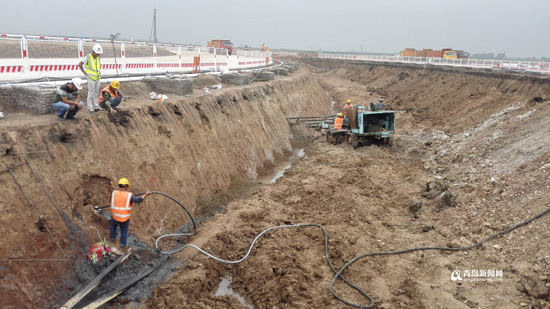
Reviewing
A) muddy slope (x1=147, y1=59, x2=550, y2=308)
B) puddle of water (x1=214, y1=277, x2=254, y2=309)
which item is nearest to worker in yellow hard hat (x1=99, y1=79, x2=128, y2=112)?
muddy slope (x1=147, y1=59, x2=550, y2=308)

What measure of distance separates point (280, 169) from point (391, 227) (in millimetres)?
7071

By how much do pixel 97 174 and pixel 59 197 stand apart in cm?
108

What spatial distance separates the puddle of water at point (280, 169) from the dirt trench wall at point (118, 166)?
0.49 meters

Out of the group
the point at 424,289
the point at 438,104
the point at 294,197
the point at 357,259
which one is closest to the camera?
the point at 424,289

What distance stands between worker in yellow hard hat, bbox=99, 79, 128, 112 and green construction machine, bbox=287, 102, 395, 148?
34.7 ft

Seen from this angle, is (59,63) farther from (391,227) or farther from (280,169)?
(391,227)

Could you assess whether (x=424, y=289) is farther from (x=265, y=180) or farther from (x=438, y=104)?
(x=438, y=104)

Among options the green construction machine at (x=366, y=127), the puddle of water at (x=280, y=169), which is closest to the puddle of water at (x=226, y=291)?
the puddle of water at (x=280, y=169)

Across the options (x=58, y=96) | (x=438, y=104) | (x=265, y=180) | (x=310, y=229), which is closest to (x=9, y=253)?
(x=58, y=96)

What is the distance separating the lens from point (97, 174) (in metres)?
8.34

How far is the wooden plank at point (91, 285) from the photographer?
5.93 m

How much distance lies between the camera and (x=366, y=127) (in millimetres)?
17516

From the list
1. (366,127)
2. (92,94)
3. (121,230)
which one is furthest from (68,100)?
(366,127)

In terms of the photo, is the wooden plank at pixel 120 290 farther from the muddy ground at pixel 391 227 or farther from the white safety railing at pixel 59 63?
the white safety railing at pixel 59 63
